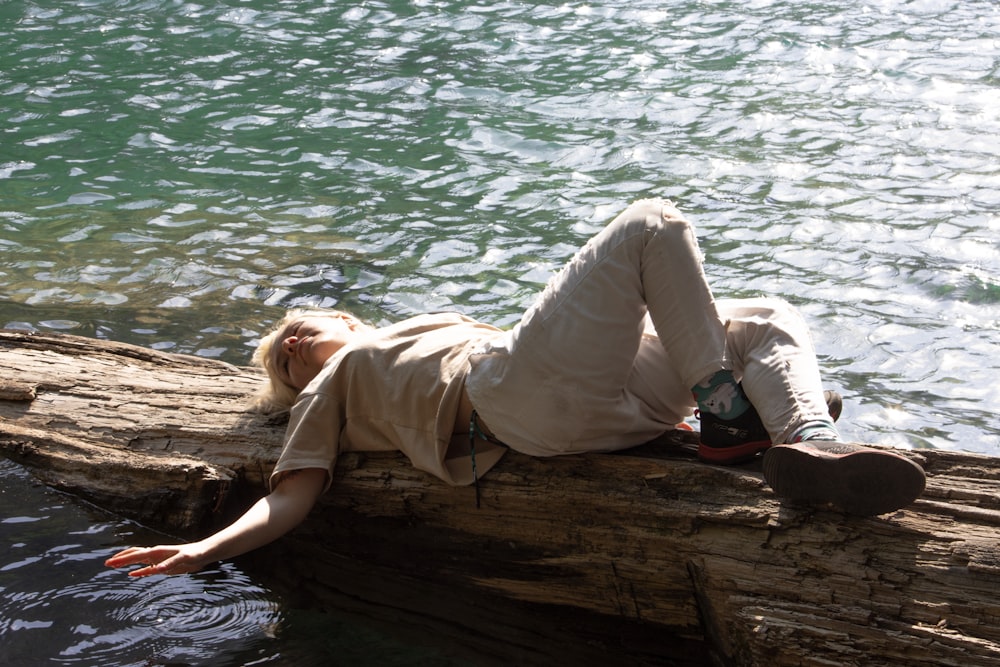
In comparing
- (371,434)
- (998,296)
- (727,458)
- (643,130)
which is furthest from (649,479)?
(643,130)

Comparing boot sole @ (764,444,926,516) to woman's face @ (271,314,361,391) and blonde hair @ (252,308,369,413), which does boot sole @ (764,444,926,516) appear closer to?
woman's face @ (271,314,361,391)

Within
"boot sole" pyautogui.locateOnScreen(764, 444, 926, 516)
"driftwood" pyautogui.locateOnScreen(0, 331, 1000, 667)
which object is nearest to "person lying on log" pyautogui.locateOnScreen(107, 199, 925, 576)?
"boot sole" pyautogui.locateOnScreen(764, 444, 926, 516)

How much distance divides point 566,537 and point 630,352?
1.99 ft

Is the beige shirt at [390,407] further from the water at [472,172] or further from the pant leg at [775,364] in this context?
the pant leg at [775,364]

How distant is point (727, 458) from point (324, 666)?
142 cm

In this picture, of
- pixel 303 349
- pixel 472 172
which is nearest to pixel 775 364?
pixel 303 349

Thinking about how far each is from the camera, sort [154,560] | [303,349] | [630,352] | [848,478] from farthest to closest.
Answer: [303,349] < [630,352] < [154,560] < [848,478]

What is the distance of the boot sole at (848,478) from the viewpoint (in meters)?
2.54

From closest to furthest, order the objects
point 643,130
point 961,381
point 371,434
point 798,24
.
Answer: point 371,434 < point 961,381 < point 643,130 < point 798,24

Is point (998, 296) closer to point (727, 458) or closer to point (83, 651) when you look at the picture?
point (727, 458)

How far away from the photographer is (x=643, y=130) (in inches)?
346

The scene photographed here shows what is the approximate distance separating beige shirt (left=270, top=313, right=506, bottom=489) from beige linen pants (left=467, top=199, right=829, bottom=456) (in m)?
0.13

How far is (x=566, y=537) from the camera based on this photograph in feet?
10.2

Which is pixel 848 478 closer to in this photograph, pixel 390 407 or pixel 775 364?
pixel 775 364
